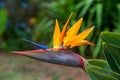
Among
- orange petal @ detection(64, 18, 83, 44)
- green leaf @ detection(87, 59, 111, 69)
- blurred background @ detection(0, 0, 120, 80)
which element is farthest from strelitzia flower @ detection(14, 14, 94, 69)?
blurred background @ detection(0, 0, 120, 80)

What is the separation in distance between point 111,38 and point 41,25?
616 centimetres

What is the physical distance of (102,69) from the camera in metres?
1.81

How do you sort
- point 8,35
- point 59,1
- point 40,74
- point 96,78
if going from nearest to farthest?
point 96,78
point 40,74
point 59,1
point 8,35

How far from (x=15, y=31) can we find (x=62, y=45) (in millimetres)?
6501

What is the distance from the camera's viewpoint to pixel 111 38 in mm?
1777

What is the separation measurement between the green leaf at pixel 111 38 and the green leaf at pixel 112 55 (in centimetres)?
2

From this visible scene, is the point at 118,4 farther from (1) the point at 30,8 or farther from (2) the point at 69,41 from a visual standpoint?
(2) the point at 69,41

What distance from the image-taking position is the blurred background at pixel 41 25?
6.48m

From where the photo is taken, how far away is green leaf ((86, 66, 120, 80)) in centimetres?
175

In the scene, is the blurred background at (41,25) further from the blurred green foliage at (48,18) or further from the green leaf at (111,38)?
the green leaf at (111,38)

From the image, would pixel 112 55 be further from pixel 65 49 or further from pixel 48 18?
pixel 48 18

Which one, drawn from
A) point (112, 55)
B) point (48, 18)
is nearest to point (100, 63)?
point (112, 55)

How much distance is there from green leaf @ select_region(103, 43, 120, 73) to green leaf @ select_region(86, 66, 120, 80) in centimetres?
6

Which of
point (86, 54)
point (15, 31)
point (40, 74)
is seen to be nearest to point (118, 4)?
point (86, 54)
